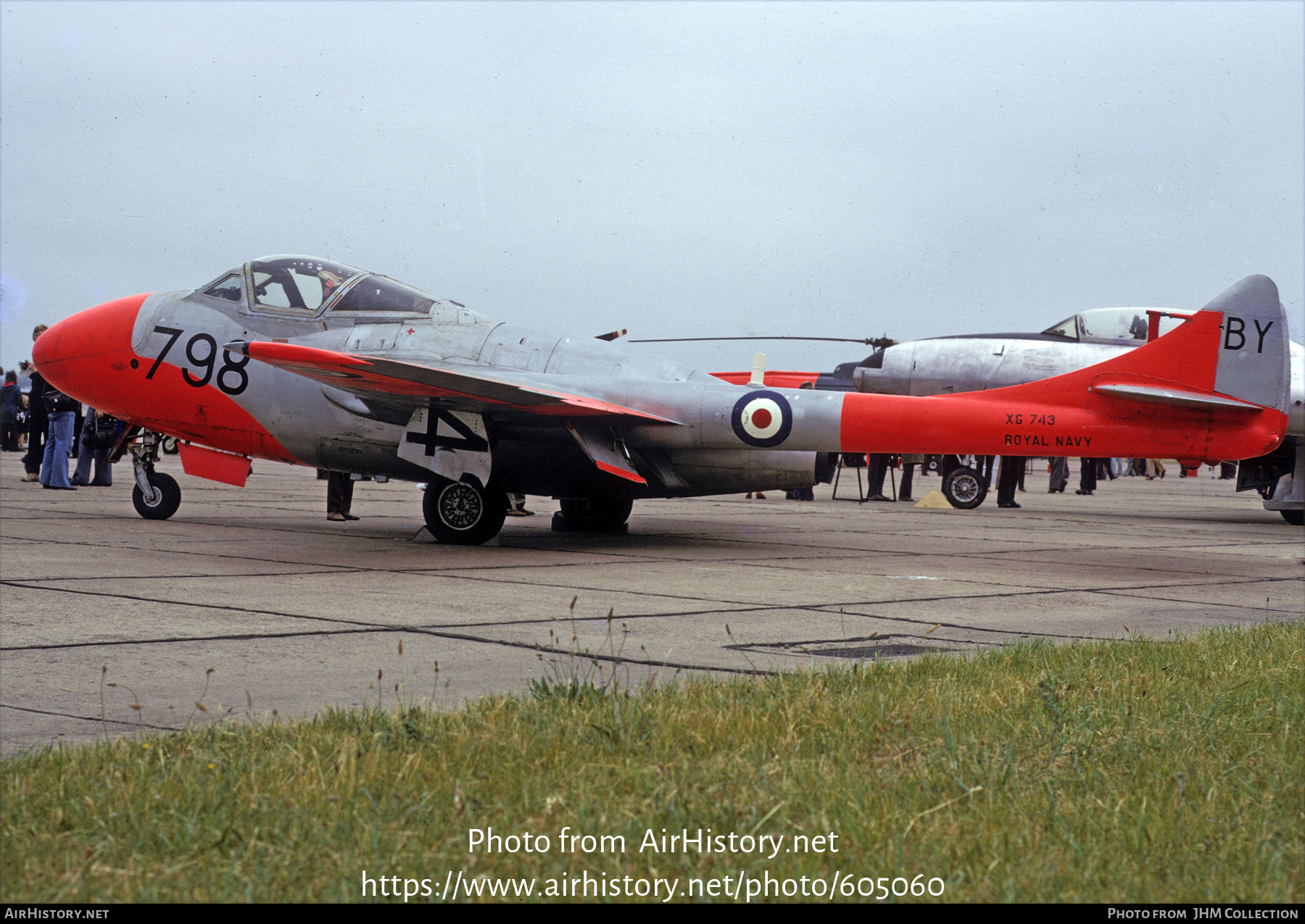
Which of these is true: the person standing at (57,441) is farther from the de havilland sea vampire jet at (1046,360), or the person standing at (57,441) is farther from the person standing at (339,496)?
the de havilland sea vampire jet at (1046,360)

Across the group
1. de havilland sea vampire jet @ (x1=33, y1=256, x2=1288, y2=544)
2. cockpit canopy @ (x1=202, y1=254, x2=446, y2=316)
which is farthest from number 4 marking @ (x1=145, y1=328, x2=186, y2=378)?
Answer: cockpit canopy @ (x1=202, y1=254, x2=446, y2=316)

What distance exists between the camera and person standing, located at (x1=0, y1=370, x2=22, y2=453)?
102ft

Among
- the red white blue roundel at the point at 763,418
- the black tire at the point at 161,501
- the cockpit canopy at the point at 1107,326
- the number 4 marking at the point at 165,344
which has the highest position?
the cockpit canopy at the point at 1107,326

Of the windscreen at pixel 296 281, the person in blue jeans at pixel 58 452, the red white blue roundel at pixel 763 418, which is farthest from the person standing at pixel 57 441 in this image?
the red white blue roundel at pixel 763 418

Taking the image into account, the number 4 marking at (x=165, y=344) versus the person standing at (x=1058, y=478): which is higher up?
the number 4 marking at (x=165, y=344)

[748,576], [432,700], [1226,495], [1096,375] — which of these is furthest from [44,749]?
[1226,495]

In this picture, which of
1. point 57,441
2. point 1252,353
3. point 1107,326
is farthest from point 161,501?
point 1107,326

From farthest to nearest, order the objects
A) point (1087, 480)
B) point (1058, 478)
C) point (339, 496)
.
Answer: point (1058, 478) → point (1087, 480) → point (339, 496)

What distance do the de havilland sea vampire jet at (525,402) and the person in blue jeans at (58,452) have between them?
5885mm

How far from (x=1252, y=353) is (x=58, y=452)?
1598 centimetres

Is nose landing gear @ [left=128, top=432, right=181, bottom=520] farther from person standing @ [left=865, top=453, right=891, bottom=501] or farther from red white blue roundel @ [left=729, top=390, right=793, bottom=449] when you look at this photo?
person standing @ [left=865, top=453, right=891, bottom=501]

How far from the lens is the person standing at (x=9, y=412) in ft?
102

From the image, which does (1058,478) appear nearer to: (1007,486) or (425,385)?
(1007,486)

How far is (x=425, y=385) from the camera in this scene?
1002 cm
